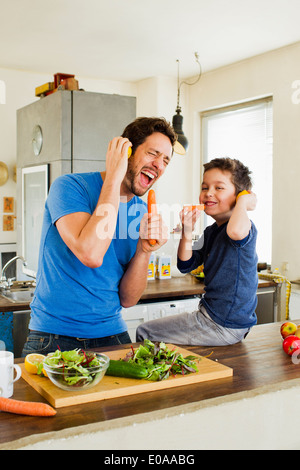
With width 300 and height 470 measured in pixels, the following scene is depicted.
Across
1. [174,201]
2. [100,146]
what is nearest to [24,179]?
[100,146]

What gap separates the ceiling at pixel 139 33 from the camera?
3977mm

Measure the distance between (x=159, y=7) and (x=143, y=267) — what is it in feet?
9.22

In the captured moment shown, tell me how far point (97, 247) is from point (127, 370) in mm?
411

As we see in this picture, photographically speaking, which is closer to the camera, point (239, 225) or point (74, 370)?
point (74, 370)

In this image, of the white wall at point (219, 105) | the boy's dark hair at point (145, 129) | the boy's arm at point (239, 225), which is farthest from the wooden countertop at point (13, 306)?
the white wall at point (219, 105)

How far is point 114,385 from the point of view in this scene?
1434 mm

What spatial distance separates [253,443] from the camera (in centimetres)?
148

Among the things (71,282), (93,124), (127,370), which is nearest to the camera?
(127,370)

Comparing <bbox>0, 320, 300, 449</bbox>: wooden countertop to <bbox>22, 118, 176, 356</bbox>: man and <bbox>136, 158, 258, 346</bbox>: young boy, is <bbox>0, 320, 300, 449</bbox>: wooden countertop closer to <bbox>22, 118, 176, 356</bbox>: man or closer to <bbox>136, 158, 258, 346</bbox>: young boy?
<bbox>136, 158, 258, 346</bbox>: young boy

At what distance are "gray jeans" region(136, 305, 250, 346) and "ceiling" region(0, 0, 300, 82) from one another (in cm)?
281

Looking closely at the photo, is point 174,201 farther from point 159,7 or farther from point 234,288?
point 234,288

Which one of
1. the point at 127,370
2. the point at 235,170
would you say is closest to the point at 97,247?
the point at 127,370

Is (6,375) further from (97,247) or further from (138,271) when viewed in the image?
(138,271)

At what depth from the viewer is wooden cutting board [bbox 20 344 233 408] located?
52.8 inches
